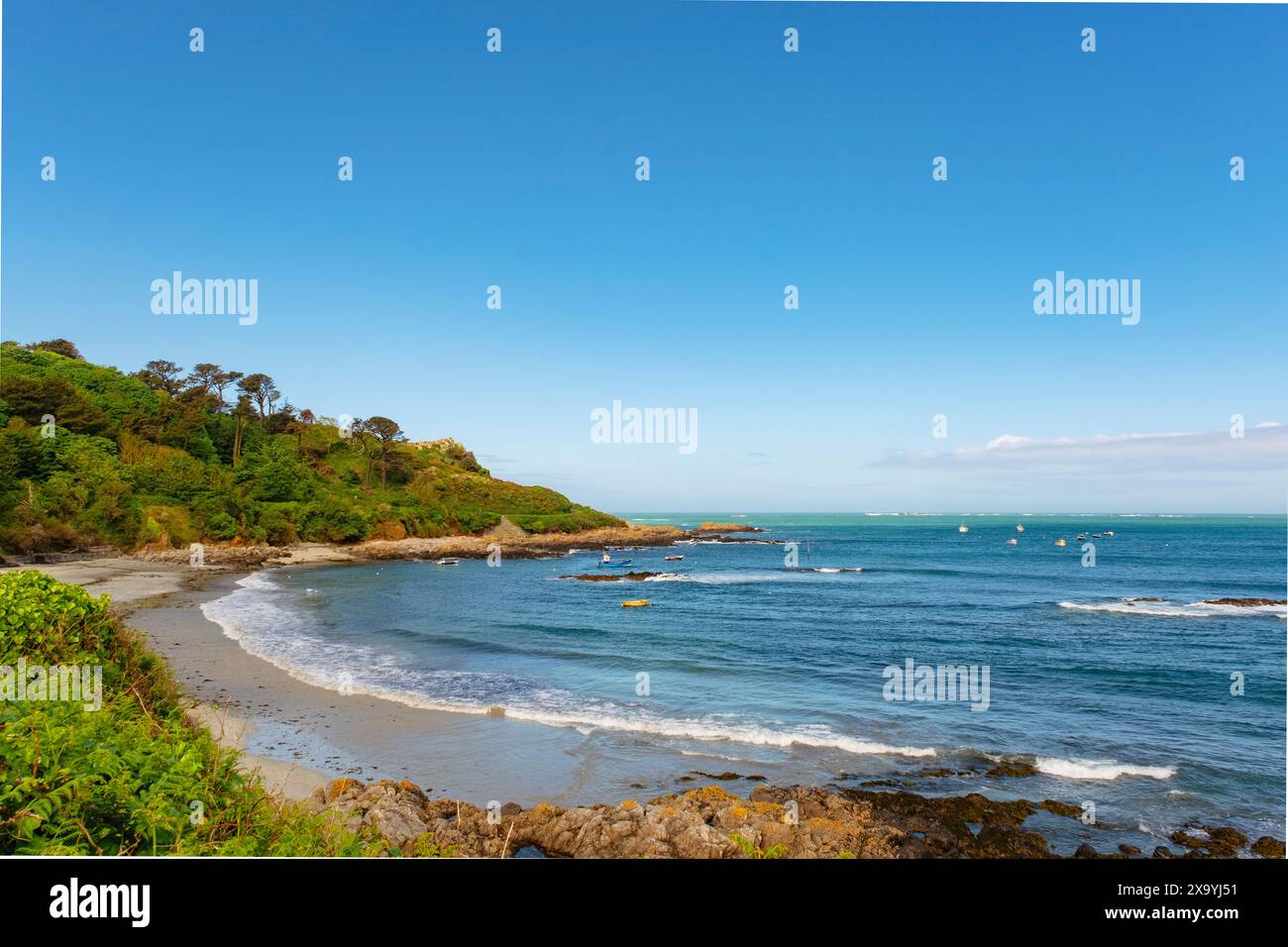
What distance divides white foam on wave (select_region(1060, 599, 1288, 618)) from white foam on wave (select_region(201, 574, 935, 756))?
26484 mm

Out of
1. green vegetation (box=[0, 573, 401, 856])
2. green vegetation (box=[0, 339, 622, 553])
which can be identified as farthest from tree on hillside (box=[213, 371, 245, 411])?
green vegetation (box=[0, 573, 401, 856])

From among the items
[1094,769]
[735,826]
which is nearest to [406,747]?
[735,826]

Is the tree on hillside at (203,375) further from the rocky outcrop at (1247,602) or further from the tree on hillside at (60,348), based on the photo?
the rocky outcrop at (1247,602)

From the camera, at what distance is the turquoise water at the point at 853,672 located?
38.1 ft

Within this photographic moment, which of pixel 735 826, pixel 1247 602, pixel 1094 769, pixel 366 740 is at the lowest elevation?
pixel 1247 602

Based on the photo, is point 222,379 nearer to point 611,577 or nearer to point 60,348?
point 60,348

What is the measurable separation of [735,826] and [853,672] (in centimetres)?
1205

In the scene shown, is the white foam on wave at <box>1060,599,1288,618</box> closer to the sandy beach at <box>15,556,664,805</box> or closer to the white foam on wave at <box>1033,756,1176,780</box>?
the white foam on wave at <box>1033,756,1176,780</box>

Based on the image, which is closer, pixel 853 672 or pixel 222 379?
pixel 853 672

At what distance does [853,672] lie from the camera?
1933 centimetres

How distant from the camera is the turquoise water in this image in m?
11.6

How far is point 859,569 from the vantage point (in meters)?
53.3

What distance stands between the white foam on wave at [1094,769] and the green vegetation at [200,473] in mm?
31766
